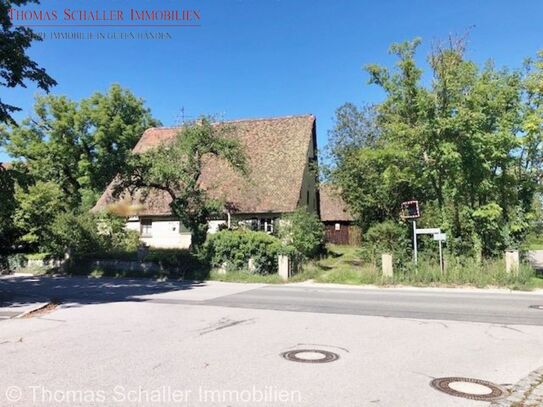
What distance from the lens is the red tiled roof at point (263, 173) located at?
1195 inches

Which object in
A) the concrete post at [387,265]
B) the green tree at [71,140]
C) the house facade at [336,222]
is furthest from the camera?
the house facade at [336,222]

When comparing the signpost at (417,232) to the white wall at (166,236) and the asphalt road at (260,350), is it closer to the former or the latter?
the asphalt road at (260,350)

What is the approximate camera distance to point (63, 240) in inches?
1097

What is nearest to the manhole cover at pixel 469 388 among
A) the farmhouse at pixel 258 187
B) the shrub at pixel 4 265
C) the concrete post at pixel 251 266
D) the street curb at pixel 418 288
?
the street curb at pixel 418 288

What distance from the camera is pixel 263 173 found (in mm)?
32312

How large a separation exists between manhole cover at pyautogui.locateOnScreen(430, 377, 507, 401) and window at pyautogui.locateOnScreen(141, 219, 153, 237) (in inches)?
1109

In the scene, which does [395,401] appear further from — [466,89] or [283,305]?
[466,89]

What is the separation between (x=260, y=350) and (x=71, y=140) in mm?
36909

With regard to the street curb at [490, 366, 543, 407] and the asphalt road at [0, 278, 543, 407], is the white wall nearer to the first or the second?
the asphalt road at [0, 278, 543, 407]

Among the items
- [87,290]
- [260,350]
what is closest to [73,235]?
[87,290]

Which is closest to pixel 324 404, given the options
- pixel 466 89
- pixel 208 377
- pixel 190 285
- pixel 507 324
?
pixel 208 377

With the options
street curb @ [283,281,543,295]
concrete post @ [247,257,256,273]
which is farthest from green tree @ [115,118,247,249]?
street curb @ [283,281,543,295]

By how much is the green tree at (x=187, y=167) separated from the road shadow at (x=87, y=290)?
3.94 meters

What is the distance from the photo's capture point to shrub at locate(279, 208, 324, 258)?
81.5 feet
